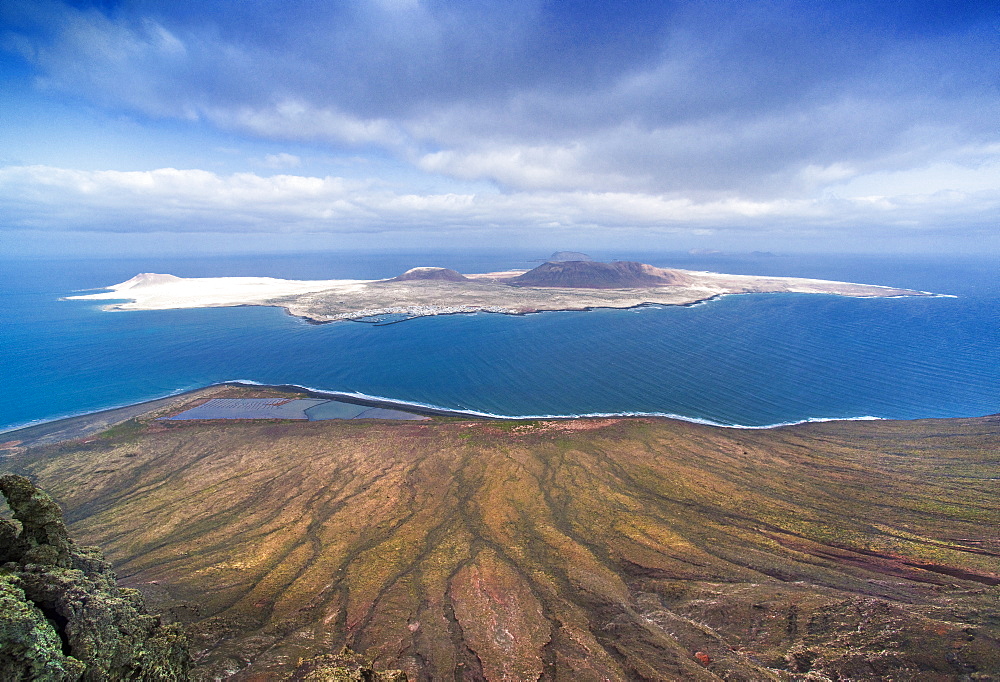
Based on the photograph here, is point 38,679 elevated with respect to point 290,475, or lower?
elevated

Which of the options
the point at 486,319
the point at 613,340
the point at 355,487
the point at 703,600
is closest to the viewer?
the point at 703,600

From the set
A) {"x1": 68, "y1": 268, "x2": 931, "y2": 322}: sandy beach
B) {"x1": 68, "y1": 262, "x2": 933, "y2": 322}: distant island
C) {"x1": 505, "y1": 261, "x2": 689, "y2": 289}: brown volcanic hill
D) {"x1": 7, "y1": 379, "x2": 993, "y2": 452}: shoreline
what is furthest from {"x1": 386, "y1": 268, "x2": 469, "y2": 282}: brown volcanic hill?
{"x1": 7, "y1": 379, "x2": 993, "y2": 452}: shoreline

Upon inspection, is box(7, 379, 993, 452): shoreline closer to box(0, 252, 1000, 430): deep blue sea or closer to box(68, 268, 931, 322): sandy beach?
box(0, 252, 1000, 430): deep blue sea

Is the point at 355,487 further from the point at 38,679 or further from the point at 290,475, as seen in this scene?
the point at 38,679

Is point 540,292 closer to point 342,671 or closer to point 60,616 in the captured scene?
point 342,671

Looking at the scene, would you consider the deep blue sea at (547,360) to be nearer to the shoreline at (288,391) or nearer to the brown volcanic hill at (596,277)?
the shoreline at (288,391)

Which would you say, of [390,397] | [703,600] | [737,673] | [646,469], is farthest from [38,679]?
[390,397]

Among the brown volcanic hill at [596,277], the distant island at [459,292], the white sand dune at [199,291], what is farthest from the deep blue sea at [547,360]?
the brown volcanic hill at [596,277]
